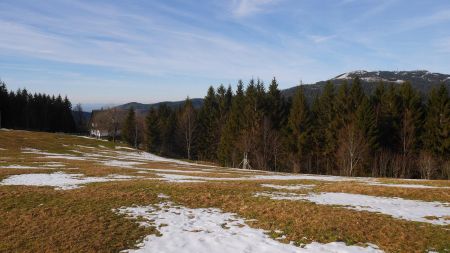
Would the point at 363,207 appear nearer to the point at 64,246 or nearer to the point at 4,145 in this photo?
the point at 64,246

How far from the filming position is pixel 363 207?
16891 millimetres

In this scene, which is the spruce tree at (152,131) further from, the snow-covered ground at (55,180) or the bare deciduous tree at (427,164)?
the snow-covered ground at (55,180)

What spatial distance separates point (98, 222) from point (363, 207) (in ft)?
38.0

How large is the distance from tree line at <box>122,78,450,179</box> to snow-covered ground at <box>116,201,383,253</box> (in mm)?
39180

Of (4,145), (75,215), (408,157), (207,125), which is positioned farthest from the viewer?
(207,125)

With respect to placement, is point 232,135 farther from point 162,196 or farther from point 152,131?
point 162,196

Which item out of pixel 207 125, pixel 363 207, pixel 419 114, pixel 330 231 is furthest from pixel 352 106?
pixel 330 231

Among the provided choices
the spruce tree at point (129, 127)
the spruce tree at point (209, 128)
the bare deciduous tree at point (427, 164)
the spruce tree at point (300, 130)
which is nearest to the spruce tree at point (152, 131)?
the spruce tree at point (129, 127)

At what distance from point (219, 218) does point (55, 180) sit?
1593 centimetres

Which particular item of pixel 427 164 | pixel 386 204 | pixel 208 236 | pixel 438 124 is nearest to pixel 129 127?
pixel 438 124

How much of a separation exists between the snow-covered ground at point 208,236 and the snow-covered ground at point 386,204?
16.1 feet

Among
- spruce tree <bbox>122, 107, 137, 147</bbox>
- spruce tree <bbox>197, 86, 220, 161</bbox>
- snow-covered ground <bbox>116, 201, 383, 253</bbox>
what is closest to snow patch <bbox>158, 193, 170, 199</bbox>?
snow-covered ground <bbox>116, 201, 383, 253</bbox>

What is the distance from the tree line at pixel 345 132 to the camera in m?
53.0

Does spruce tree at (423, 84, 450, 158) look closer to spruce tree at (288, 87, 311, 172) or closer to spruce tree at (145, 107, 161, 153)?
spruce tree at (288, 87, 311, 172)
